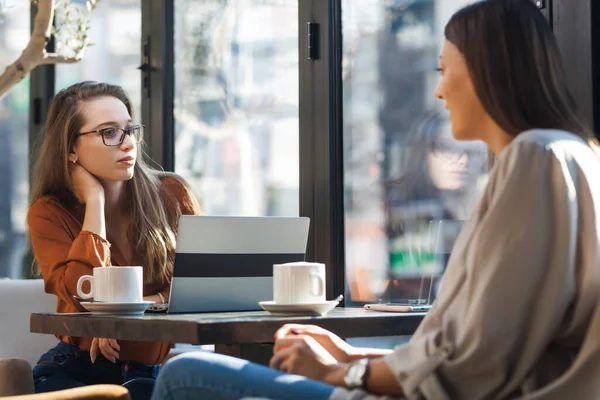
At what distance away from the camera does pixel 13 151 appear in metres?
5.16

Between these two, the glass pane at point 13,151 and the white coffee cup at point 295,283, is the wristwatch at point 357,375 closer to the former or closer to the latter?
the white coffee cup at point 295,283

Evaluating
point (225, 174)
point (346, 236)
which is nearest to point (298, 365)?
point (346, 236)

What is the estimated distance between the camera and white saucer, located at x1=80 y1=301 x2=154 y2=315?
7.23 ft

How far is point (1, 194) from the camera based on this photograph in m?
5.18

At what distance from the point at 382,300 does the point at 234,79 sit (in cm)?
124

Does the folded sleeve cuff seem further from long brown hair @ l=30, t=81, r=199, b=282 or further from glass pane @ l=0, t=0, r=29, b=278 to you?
glass pane @ l=0, t=0, r=29, b=278

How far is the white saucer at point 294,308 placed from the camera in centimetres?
207

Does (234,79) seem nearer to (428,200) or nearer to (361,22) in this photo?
(361,22)

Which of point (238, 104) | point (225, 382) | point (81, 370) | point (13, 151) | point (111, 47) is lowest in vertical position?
point (81, 370)

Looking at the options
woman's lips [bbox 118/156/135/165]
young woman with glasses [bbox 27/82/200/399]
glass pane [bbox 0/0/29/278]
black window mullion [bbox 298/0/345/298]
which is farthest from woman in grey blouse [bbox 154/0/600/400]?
glass pane [bbox 0/0/29/278]

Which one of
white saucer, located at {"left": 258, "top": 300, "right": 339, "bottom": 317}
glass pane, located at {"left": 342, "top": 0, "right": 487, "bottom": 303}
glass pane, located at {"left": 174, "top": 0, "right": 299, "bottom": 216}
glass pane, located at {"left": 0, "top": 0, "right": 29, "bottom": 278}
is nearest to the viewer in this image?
white saucer, located at {"left": 258, "top": 300, "right": 339, "bottom": 317}

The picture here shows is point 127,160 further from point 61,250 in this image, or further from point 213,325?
point 213,325

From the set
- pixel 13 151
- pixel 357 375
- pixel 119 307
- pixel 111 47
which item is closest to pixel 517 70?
pixel 357 375

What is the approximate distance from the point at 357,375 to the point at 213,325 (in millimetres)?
428
